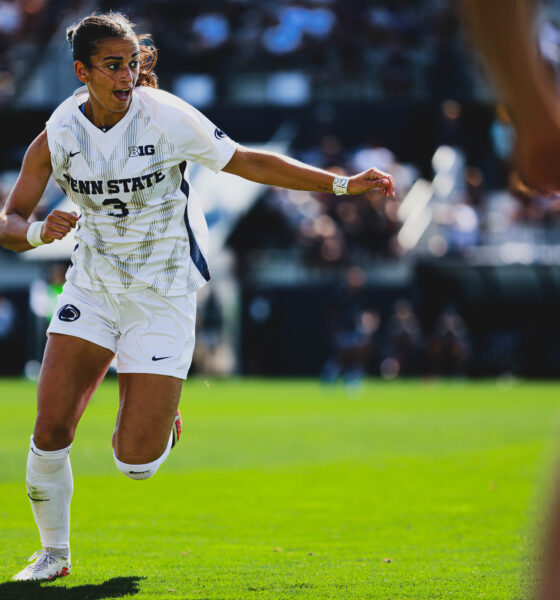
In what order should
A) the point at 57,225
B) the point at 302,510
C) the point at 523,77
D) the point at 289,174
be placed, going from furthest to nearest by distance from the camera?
the point at 302,510 → the point at 289,174 → the point at 57,225 → the point at 523,77

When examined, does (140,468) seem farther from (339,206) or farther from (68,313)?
(339,206)

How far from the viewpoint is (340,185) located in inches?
201

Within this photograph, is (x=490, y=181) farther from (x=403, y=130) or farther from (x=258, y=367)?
(x=258, y=367)

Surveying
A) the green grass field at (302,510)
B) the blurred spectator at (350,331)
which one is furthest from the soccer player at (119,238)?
the blurred spectator at (350,331)

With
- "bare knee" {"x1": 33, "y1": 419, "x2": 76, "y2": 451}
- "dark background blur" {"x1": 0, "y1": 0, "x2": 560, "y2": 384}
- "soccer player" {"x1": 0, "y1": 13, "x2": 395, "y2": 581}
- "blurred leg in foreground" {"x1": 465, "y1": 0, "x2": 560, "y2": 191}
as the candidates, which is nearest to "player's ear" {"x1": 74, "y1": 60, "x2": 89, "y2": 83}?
Result: "soccer player" {"x1": 0, "y1": 13, "x2": 395, "y2": 581}

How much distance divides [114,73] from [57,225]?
0.75 m

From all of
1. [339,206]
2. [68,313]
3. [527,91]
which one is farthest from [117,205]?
[339,206]

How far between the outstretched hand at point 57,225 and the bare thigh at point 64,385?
0.54 metres

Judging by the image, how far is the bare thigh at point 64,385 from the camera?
16.3ft

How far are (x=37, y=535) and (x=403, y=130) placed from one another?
22266 millimetres

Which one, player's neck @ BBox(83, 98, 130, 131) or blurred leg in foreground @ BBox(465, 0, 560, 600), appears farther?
player's neck @ BBox(83, 98, 130, 131)

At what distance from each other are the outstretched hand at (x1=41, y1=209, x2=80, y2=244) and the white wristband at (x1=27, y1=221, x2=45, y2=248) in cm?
9

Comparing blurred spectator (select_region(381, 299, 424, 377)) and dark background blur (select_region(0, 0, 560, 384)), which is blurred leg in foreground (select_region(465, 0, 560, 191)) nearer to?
dark background blur (select_region(0, 0, 560, 384))

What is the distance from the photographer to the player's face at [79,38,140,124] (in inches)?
193
